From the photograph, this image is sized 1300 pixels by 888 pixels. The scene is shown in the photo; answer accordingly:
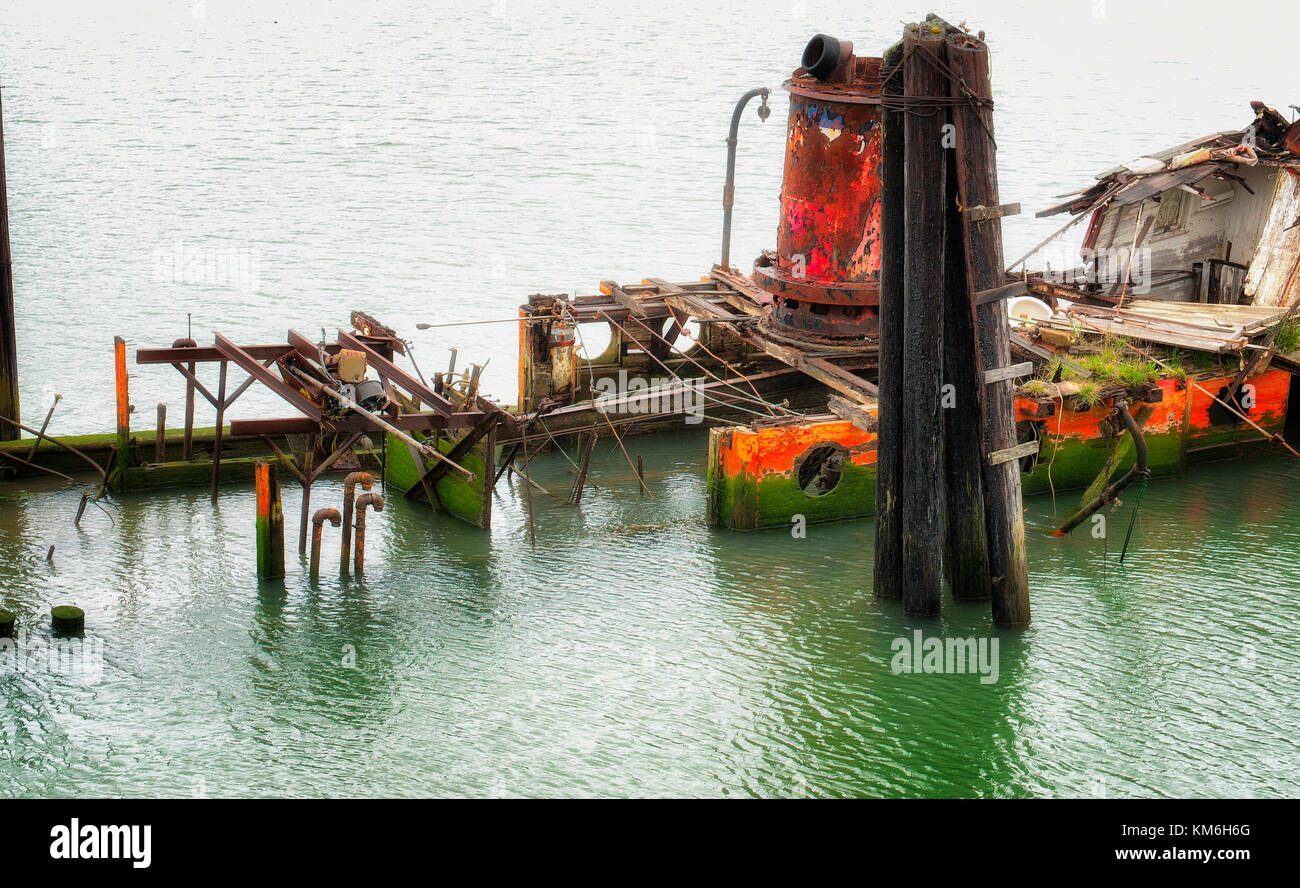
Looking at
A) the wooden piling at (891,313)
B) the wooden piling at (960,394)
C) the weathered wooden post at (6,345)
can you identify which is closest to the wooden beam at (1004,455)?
the wooden piling at (960,394)

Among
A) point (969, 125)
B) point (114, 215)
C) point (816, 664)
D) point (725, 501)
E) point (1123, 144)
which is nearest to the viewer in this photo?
point (969, 125)

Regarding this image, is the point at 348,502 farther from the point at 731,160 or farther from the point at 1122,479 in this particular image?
the point at 731,160

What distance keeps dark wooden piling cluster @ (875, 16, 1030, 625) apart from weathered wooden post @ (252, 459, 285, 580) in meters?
5.70

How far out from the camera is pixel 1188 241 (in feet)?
66.7

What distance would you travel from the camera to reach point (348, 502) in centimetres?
1413

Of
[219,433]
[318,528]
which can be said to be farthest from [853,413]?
[219,433]

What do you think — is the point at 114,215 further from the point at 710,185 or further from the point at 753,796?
the point at 753,796

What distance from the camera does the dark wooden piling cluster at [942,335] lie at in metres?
11.8

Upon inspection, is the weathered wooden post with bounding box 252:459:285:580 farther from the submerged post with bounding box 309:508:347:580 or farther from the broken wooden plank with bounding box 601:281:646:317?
the broken wooden plank with bounding box 601:281:646:317

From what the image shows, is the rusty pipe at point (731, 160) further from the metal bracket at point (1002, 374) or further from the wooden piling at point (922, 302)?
the metal bracket at point (1002, 374)

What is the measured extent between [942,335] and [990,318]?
16.8 inches

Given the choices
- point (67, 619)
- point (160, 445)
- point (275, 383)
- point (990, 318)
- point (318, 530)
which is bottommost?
point (67, 619)

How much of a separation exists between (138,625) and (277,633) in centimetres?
132

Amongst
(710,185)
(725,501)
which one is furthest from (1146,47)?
(725,501)
